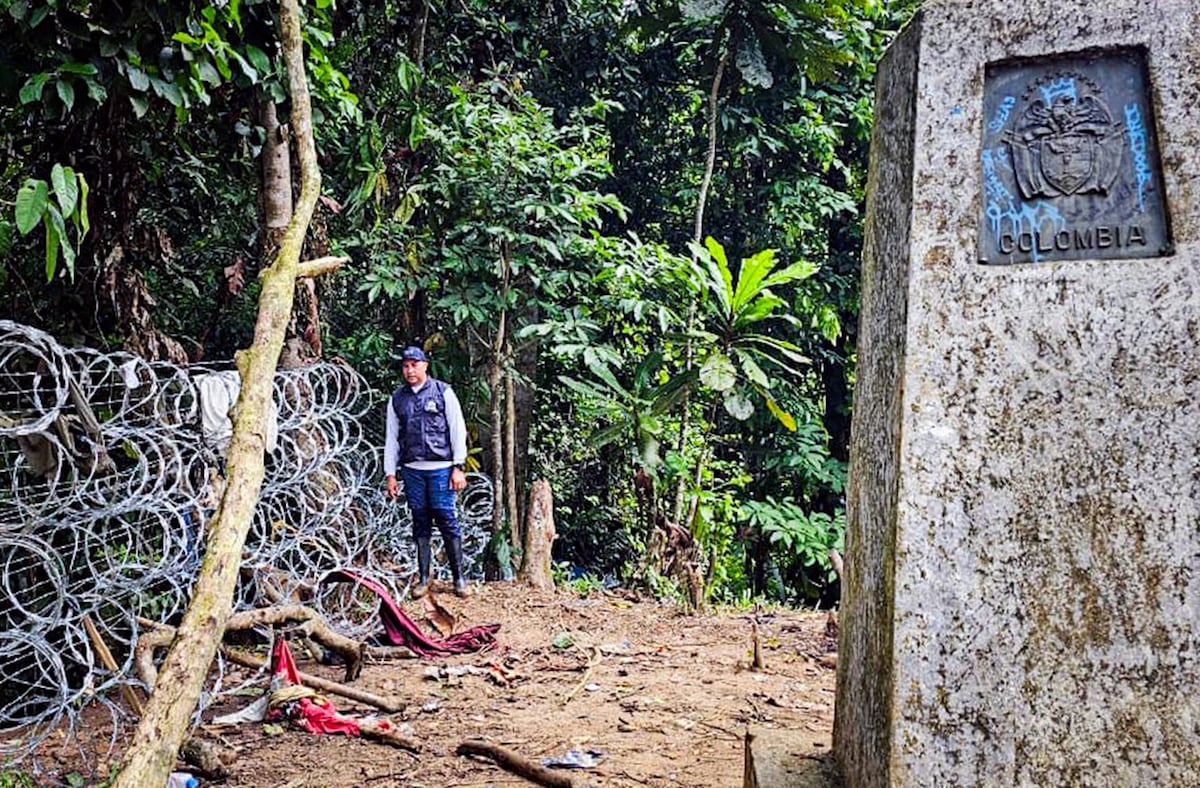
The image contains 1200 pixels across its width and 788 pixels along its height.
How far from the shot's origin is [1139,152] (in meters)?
2.03

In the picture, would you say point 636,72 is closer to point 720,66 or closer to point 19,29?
point 720,66

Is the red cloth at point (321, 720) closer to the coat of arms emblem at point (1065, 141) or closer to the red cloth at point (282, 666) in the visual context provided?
the red cloth at point (282, 666)

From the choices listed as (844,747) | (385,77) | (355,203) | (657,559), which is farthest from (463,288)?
(844,747)

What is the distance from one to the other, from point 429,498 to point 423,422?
0.56 meters

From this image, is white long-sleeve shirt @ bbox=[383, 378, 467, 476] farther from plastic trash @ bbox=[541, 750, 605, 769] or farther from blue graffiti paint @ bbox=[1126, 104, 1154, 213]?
blue graffiti paint @ bbox=[1126, 104, 1154, 213]

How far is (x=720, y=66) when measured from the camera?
8008mm

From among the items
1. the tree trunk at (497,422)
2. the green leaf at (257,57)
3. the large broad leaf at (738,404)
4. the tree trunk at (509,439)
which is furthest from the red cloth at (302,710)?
the tree trunk at (509,439)

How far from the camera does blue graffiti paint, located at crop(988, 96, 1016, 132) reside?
2078 mm

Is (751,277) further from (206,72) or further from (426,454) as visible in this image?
(206,72)

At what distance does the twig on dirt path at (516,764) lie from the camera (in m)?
3.23

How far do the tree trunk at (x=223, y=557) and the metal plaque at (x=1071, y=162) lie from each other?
218 cm

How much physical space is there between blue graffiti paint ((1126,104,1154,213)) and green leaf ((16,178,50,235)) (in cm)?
315

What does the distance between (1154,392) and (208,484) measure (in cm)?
446

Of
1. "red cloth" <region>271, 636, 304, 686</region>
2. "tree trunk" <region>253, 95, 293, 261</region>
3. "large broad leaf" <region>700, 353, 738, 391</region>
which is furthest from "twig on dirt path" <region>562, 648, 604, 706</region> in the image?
"tree trunk" <region>253, 95, 293, 261</region>
